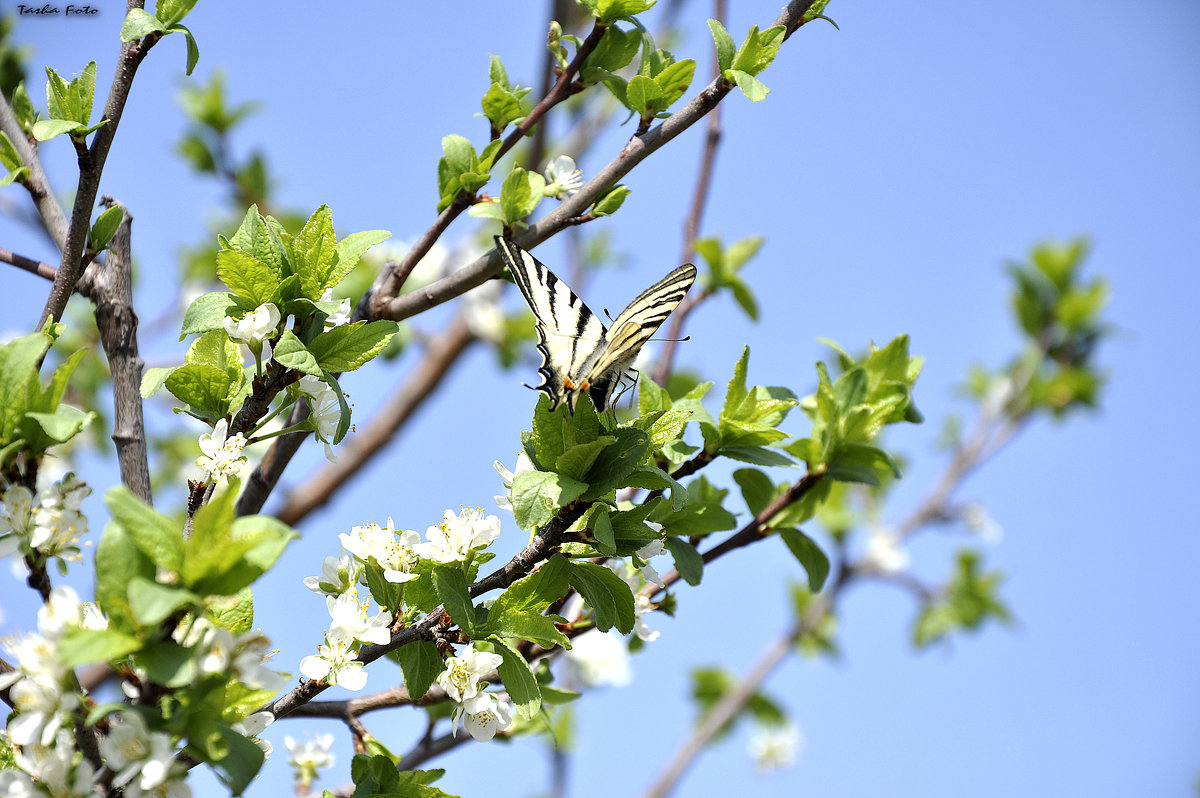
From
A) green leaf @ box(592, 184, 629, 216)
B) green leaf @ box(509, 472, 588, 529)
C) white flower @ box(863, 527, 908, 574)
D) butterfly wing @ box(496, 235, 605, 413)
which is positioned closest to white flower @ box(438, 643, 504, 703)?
green leaf @ box(509, 472, 588, 529)

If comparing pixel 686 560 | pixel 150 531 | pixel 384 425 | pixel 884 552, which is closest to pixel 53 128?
pixel 150 531

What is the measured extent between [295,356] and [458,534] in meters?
0.38

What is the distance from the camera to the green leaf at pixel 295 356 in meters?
1.28

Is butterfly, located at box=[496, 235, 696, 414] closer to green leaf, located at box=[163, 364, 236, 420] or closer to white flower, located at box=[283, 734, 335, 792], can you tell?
green leaf, located at box=[163, 364, 236, 420]

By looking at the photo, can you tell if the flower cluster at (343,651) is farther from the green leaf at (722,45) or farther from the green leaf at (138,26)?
the green leaf at (722,45)

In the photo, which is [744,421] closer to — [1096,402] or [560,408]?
[560,408]

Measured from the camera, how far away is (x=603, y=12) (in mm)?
1695

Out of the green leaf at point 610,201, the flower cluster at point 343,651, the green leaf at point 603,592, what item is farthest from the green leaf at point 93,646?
the green leaf at point 610,201

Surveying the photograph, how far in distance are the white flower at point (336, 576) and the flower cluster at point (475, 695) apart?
0.74ft

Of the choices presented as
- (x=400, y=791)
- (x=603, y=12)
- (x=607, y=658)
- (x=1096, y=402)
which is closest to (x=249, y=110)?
(x=603, y=12)

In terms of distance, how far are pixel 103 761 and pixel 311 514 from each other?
2554 mm

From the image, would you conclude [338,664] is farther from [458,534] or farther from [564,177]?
[564,177]

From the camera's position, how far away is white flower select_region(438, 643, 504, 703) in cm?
136

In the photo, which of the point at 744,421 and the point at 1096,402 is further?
the point at 1096,402
